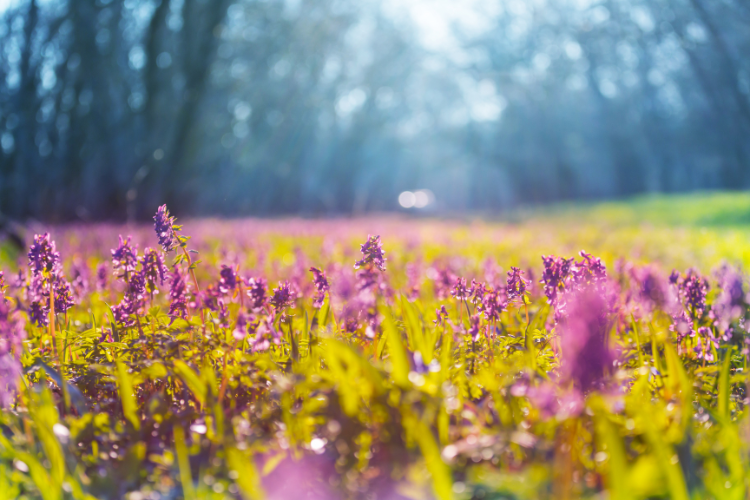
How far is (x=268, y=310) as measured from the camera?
2.16m

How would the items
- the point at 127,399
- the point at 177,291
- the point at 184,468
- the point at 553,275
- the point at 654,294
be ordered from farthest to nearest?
the point at 654,294 < the point at 553,275 < the point at 177,291 < the point at 127,399 < the point at 184,468

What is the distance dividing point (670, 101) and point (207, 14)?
31.7 meters

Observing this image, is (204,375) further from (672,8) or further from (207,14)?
(672,8)

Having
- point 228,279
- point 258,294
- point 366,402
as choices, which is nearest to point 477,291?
point 366,402

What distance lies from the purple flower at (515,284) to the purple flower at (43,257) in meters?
2.05

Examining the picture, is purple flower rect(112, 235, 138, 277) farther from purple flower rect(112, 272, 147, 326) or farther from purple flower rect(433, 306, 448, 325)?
purple flower rect(433, 306, 448, 325)

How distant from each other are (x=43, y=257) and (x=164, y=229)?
2.17ft

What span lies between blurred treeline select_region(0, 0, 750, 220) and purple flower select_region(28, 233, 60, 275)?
10.4 metres

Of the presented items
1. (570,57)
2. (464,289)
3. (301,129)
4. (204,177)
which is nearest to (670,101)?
(570,57)

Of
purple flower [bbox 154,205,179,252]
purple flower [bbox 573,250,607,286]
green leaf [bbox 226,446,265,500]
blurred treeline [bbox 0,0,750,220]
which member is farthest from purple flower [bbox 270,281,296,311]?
blurred treeline [bbox 0,0,750,220]

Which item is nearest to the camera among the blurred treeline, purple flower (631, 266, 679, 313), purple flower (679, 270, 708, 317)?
purple flower (679, 270, 708, 317)

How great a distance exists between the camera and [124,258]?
2180 millimetres

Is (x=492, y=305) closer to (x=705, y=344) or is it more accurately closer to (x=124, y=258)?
(x=705, y=344)

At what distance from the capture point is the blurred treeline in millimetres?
13273
